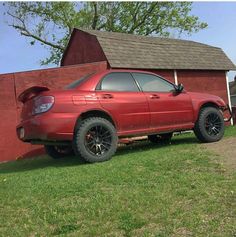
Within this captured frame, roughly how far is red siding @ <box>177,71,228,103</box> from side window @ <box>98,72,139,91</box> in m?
6.74

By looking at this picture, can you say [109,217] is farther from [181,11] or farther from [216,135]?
[181,11]

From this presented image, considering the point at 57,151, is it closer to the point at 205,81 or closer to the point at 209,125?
the point at 209,125

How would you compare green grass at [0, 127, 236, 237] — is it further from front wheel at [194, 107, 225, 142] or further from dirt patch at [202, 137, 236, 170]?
front wheel at [194, 107, 225, 142]

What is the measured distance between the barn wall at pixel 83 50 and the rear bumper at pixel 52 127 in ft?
21.1

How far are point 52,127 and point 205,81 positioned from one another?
381 inches

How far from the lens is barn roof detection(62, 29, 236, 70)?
1352cm

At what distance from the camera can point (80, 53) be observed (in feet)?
51.4

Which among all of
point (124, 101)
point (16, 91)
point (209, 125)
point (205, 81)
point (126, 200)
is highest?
point (16, 91)

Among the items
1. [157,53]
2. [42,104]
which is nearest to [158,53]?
[157,53]

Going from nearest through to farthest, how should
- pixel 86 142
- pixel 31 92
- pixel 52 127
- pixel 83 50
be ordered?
pixel 52 127
pixel 86 142
pixel 31 92
pixel 83 50

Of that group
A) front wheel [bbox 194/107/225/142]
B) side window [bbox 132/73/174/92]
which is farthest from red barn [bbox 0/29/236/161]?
front wheel [bbox 194/107/225/142]

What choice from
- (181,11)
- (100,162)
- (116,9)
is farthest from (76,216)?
(181,11)

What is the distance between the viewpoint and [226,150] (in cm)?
732

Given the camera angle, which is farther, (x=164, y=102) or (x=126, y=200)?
(x=164, y=102)
